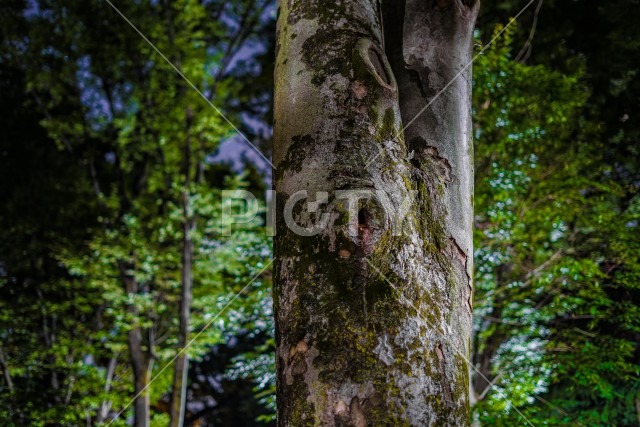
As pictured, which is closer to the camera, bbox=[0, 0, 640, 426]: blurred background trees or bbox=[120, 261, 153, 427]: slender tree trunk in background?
bbox=[0, 0, 640, 426]: blurred background trees

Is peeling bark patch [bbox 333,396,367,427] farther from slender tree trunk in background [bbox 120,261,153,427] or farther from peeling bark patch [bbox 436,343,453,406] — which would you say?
slender tree trunk in background [bbox 120,261,153,427]

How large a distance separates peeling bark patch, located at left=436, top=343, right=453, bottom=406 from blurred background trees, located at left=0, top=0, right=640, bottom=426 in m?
2.40

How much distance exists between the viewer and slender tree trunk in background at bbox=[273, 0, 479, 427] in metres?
0.90

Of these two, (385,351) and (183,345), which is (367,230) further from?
(183,345)

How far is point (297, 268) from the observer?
1.01 metres

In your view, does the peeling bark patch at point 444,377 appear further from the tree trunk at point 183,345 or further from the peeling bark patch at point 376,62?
the tree trunk at point 183,345

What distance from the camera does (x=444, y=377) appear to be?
95 cm

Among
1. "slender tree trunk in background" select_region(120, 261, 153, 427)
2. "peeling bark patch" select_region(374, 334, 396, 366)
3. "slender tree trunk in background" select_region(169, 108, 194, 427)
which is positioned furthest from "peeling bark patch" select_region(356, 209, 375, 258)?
"slender tree trunk in background" select_region(120, 261, 153, 427)

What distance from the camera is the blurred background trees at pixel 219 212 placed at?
4.64 meters

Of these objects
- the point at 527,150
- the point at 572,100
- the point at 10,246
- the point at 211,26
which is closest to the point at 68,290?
the point at 10,246

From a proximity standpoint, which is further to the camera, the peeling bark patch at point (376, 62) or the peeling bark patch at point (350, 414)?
the peeling bark patch at point (376, 62)

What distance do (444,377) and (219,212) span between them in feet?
25.3

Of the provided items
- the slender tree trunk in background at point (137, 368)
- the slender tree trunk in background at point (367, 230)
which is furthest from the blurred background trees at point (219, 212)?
the slender tree trunk in background at point (367, 230)

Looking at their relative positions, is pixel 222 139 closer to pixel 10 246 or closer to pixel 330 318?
pixel 10 246
